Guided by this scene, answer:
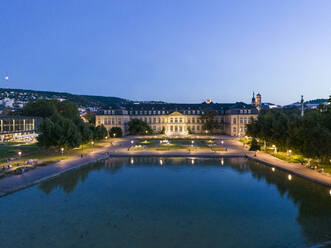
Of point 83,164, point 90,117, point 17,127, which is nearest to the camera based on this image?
point 83,164

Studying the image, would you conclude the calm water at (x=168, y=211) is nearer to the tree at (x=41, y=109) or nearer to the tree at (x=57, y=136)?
the tree at (x=57, y=136)

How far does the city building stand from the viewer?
191 ft

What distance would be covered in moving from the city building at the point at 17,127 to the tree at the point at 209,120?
50.2m

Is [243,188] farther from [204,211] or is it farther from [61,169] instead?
[61,169]

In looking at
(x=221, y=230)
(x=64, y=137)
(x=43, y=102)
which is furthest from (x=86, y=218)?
(x=43, y=102)

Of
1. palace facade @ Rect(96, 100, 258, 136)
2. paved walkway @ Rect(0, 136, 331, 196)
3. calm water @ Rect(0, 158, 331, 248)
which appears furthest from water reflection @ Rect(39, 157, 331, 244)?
palace facade @ Rect(96, 100, 258, 136)

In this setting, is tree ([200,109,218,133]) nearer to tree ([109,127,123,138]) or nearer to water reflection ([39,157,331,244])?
tree ([109,127,123,138])

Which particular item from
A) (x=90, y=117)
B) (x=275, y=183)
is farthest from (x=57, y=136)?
(x=90, y=117)

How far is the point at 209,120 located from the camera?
89.4 m

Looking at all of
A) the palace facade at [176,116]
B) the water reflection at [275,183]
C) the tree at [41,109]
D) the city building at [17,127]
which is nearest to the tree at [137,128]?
the palace facade at [176,116]

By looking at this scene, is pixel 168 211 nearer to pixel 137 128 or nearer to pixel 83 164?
pixel 83 164

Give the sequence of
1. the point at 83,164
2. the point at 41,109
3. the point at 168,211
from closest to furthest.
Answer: the point at 168,211
the point at 83,164
the point at 41,109

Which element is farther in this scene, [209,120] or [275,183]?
[209,120]

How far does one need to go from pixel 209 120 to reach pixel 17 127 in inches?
2184
